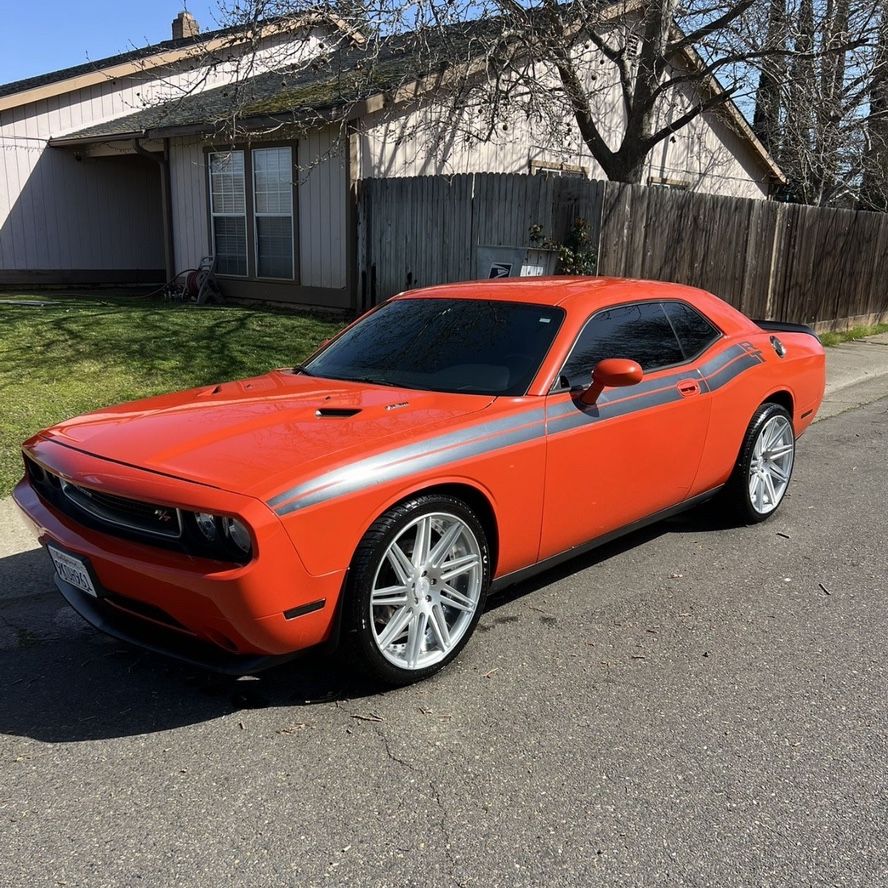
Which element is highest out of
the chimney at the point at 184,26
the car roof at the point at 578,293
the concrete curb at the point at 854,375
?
the chimney at the point at 184,26

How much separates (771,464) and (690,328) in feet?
4.06

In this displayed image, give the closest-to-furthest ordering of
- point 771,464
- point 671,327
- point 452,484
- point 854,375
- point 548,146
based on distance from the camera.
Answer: point 452,484, point 671,327, point 771,464, point 854,375, point 548,146

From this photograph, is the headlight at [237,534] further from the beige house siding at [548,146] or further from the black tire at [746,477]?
the beige house siding at [548,146]

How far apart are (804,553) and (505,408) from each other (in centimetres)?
241

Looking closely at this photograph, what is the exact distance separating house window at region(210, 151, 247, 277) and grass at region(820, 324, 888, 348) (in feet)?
32.7

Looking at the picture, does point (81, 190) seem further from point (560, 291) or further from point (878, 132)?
point (878, 132)

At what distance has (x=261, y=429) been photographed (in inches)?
135

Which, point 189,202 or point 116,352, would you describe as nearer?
point 116,352

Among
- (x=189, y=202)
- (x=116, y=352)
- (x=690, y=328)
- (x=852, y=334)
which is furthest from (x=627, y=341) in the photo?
(x=852, y=334)

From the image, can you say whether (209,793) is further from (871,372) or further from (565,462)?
(871,372)

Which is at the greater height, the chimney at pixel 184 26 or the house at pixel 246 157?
the chimney at pixel 184 26

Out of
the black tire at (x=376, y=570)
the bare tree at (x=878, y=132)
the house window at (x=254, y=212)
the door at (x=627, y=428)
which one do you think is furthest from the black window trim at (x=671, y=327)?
the house window at (x=254, y=212)

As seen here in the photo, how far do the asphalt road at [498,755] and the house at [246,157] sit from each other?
24.5ft

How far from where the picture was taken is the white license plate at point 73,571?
10.5ft
